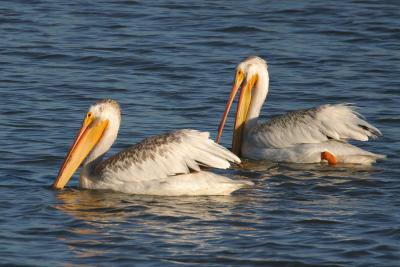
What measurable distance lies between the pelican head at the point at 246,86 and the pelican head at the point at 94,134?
6.30 feet

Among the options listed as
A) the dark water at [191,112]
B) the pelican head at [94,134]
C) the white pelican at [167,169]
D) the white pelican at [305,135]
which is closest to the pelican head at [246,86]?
the white pelican at [305,135]

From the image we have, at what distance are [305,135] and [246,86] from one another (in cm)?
101

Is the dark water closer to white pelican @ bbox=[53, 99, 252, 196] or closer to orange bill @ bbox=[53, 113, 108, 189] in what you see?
white pelican @ bbox=[53, 99, 252, 196]

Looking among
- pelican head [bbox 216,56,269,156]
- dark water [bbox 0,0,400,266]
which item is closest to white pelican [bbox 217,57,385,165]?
pelican head [bbox 216,56,269,156]

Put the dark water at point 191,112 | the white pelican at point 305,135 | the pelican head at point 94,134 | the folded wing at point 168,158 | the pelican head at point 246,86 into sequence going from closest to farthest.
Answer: the dark water at point 191,112
the folded wing at point 168,158
the pelican head at point 94,134
the white pelican at point 305,135
the pelican head at point 246,86

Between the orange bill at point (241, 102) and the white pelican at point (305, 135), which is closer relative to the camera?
the white pelican at point (305, 135)

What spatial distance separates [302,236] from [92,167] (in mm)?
2197

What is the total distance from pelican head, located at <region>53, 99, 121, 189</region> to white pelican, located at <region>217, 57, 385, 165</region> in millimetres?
1602

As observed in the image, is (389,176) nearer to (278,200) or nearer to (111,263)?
(278,200)

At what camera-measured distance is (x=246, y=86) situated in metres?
11.3

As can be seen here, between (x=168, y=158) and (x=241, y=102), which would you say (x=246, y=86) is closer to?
(x=241, y=102)

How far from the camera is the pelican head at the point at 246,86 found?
11195mm

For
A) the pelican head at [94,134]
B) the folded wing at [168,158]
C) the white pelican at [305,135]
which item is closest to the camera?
the folded wing at [168,158]

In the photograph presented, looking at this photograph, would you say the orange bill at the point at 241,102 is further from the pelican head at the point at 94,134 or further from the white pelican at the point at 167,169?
the white pelican at the point at 167,169
